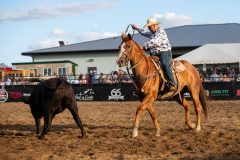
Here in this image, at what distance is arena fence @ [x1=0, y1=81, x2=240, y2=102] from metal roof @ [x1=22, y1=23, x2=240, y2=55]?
19877 mm

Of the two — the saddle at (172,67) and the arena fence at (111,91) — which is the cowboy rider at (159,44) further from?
the arena fence at (111,91)

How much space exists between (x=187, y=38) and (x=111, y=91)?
23735 millimetres

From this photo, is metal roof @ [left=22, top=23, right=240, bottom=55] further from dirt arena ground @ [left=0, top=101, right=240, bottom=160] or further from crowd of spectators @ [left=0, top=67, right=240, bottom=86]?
dirt arena ground @ [left=0, top=101, right=240, bottom=160]

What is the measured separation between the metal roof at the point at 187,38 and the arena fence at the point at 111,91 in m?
19.9

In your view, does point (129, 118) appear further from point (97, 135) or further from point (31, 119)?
point (97, 135)

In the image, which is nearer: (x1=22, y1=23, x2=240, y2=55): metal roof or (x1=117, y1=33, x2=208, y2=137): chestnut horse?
(x1=117, y1=33, x2=208, y2=137): chestnut horse

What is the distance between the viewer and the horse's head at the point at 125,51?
344 inches

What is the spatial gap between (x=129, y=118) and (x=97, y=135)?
4.00 m

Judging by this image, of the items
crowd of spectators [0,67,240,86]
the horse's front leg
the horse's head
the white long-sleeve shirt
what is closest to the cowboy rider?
the white long-sleeve shirt

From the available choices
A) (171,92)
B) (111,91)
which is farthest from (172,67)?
(111,91)

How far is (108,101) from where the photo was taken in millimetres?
22438

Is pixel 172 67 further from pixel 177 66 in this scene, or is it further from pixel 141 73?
Result: pixel 141 73

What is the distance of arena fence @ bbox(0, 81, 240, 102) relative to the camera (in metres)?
21.5

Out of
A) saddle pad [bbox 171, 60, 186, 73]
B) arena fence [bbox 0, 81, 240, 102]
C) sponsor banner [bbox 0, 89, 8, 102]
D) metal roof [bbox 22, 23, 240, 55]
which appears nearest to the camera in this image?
saddle pad [bbox 171, 60, 186, 73]
